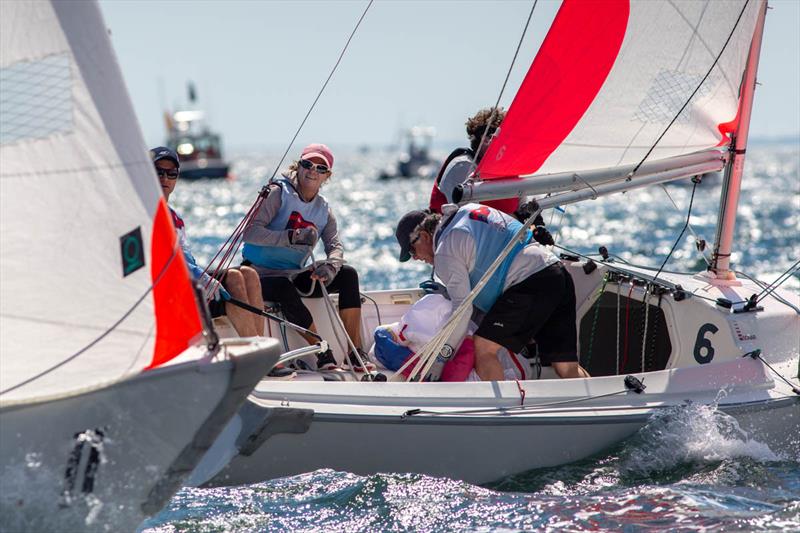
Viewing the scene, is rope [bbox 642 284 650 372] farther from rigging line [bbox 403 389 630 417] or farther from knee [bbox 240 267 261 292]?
knee [bbox 240 267 261 292]

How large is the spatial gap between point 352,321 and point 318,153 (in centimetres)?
92

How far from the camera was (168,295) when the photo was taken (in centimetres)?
311

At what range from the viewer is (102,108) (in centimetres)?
307

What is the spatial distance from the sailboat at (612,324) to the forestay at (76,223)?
38.8 inches

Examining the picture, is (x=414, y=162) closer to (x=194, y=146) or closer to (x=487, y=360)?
(x=194, y=146)

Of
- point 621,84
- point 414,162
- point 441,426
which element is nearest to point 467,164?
point 621,84

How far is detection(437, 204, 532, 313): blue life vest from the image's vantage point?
14.9 feet

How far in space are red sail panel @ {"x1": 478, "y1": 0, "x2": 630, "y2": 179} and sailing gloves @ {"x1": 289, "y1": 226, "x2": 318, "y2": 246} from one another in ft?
3.10

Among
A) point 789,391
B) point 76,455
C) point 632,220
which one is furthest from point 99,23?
point 632,220

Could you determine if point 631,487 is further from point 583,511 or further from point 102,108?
point 102,108

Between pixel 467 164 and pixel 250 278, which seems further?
pixel 467 164

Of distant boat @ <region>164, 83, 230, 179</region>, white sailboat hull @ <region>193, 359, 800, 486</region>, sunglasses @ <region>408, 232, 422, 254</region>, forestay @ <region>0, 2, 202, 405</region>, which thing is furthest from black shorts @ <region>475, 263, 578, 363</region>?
distant boat @ <region>164, 83, 230, 179</region>

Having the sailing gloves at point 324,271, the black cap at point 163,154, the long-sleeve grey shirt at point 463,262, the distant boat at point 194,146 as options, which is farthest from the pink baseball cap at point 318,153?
the distant boat at point 194,146

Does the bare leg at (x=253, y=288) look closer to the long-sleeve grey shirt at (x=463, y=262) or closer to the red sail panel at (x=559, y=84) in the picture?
the long-sleeve grey shirt at (x=463, y=262)
